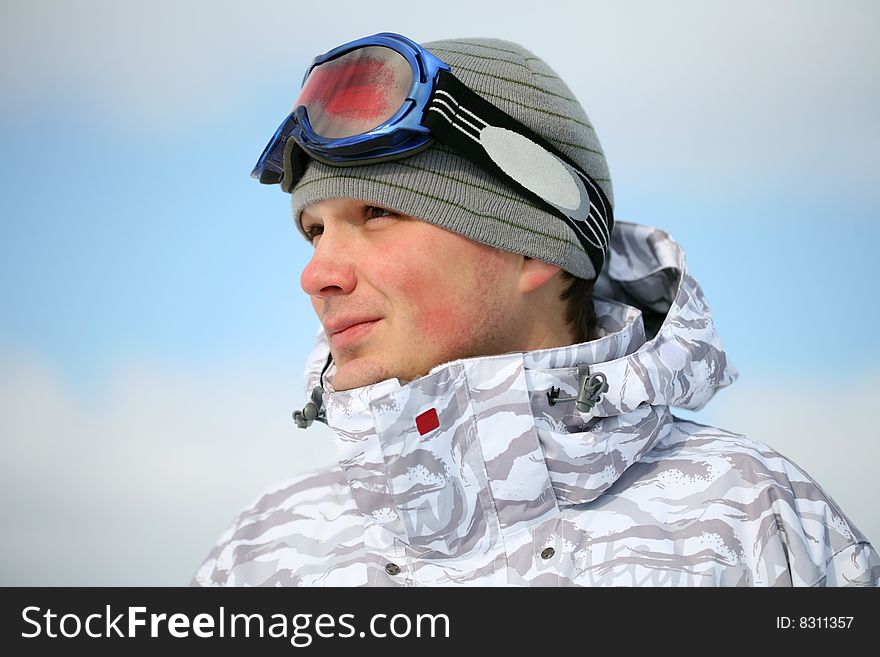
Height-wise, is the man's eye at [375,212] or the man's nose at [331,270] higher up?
the man's eye at [375,212]

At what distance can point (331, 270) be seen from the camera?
1.74 m

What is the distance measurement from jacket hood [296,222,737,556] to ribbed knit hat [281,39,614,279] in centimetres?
26

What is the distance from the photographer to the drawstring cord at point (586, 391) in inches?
63.8

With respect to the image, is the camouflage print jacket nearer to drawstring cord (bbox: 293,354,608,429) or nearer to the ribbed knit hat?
drawstring cord (bbox: 293,354,608,429)

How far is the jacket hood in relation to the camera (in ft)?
5.24

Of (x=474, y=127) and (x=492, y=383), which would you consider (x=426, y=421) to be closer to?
(x=492, y=383)

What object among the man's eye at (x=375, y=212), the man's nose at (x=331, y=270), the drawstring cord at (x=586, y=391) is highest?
the man's eye at (x=375, y=212)

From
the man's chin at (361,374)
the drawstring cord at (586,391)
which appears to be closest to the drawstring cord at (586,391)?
the drawstring cord at (586,391)

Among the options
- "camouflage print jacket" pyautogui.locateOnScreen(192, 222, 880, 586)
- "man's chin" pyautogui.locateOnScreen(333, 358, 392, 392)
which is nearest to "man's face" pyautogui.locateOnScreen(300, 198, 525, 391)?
"man's chin" pyautogui.locateOnScreen(333, 358, 392, 392)

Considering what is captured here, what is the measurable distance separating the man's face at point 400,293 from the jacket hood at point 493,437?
101 millimetres

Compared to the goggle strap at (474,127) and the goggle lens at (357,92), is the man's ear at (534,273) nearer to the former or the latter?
the goggle strap at (474,127)
